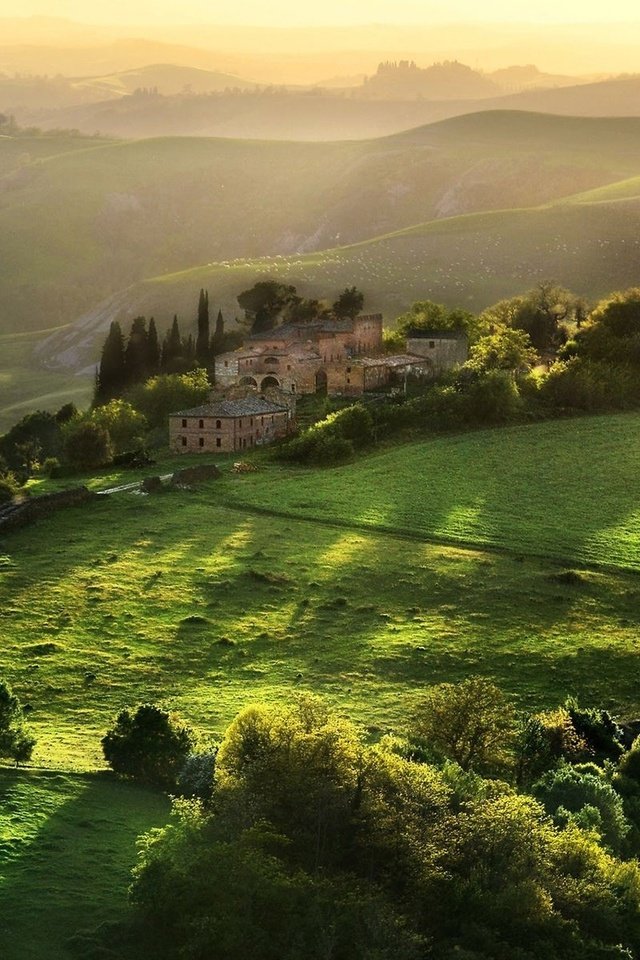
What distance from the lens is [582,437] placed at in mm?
98188

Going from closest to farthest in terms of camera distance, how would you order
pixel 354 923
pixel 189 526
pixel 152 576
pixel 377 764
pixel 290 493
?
1. pixel 354 923
2. pixel 377 764
3. pixel 152 576
4. pixel 189 526
5. pixel 290 493

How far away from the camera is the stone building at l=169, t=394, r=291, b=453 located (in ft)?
313

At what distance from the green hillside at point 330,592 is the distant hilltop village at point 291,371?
796 cm

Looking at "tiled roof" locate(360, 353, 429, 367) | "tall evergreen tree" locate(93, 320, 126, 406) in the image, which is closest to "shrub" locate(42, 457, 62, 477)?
"tiled roof" locate(360, 353, 429, 367)

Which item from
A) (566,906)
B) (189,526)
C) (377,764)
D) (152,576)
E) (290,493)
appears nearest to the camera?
(566,906)

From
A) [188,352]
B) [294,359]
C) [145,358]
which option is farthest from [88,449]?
[145,358]

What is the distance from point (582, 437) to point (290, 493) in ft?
85.5

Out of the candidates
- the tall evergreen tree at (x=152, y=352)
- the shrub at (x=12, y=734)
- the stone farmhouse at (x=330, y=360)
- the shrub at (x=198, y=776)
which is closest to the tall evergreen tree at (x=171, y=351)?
the tall evergreen tree at (x=152, y=352)

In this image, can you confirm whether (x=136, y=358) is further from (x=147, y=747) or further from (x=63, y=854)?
(x=63, y=854)

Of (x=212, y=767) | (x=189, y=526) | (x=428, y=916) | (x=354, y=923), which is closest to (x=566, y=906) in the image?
(x=428, y=916)

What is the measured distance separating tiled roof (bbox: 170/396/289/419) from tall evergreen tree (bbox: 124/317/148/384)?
3010 cm

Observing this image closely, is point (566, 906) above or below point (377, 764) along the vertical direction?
below

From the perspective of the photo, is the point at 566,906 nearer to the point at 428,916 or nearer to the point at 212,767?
the point at 428,916

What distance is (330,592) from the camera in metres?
63.2
